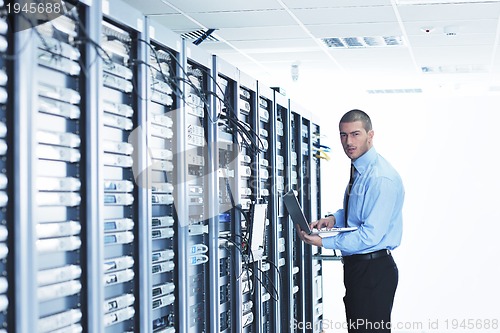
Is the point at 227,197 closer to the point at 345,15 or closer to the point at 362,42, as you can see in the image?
the point at 345,15

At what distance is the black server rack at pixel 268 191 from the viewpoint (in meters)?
4.11

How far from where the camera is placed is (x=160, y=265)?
8.87ft

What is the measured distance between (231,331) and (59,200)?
67.3 inches

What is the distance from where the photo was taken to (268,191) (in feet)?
14.0

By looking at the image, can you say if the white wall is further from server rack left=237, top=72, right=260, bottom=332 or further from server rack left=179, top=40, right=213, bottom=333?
server rack left=179, top=40, right=213, bottom=333

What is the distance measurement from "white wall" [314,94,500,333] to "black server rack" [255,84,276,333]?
404 cm

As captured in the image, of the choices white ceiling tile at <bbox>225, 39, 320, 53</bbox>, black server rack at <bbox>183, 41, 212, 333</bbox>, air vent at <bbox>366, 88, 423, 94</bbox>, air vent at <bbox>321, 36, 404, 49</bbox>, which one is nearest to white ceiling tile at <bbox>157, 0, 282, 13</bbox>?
white ceiling tile at <bbox>225, 39, 320, 53</bbox>

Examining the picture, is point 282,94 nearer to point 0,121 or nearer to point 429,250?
point 0,121

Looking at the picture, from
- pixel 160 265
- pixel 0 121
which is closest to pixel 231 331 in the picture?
pixel 160 265

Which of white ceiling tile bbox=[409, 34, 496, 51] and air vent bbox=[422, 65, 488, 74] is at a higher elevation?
air vent bbox=[422, 65, 488, 74]

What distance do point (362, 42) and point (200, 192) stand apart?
10.4ft

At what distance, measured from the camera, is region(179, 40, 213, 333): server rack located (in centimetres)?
302

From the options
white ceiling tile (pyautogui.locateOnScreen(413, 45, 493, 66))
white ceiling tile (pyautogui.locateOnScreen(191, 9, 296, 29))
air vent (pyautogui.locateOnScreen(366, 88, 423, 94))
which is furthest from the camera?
air vent (pyautogui.locateOnScreen(366, 88, 423, 94))

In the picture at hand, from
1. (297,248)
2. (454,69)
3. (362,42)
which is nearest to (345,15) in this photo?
(362,42)
